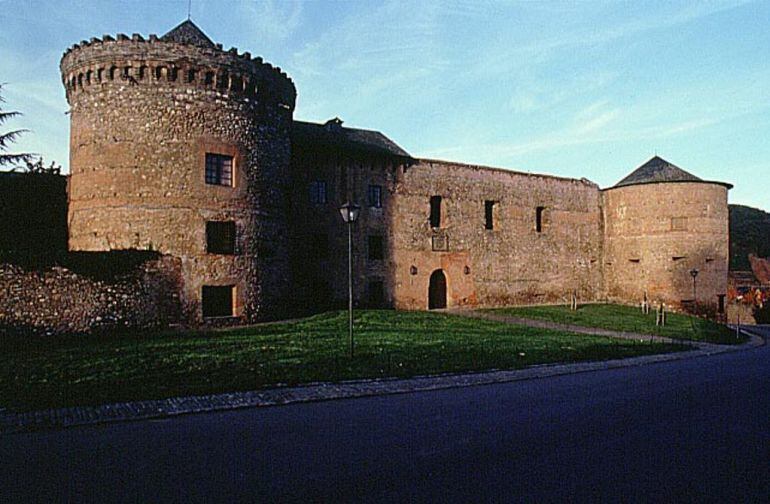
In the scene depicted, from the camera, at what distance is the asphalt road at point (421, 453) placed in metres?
5.10

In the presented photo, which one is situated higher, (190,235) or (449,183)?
(449,183)

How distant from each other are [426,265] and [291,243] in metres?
7.71

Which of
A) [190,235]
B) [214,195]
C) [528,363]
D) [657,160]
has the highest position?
[657,160]

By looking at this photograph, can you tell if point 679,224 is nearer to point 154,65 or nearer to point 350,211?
point 350,211

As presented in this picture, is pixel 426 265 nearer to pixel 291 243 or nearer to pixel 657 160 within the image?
pixel 291 243

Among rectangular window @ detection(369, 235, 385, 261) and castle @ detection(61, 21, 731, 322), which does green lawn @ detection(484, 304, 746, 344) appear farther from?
rectangular window @ detection(369, 235, 385, 261)

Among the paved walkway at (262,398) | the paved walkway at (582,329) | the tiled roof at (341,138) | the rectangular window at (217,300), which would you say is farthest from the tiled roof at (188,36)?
the paved walkway at (582,329)

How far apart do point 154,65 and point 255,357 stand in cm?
1241

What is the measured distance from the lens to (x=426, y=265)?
29.7 meters

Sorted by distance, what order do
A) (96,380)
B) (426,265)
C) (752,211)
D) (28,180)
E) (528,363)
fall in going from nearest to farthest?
(96,380) < (528,363) < (28,180) < (426,265) < (752,211)

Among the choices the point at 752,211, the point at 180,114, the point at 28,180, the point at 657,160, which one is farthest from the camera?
the point at 752,211

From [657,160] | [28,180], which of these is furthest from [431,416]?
[657,160]

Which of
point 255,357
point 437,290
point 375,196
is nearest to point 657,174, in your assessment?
point 437,290

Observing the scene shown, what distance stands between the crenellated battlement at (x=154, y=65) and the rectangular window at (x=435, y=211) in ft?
41.4
